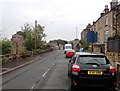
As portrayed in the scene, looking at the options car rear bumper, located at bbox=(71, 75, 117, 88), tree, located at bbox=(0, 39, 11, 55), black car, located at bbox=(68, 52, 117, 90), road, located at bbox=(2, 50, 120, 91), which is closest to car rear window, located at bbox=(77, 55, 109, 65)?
black car, located at bbox=(68, 52, 117, 90)

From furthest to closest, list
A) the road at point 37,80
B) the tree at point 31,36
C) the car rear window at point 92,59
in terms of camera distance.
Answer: the tree at point 31,36 < the road at point 37,80 < the car rear window at point 92,59

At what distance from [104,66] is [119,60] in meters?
5.75

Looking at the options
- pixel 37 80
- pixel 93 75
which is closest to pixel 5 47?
pixel 37 80

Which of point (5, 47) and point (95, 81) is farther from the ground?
point (5, 47)

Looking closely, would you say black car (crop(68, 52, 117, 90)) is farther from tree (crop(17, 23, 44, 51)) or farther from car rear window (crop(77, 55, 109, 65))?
tree (crop(17, 23, 44, 51))

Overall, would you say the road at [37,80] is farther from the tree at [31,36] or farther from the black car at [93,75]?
the tree at [31,36]

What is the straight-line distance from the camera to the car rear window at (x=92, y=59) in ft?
33.4

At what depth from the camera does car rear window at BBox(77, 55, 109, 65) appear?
1019cm

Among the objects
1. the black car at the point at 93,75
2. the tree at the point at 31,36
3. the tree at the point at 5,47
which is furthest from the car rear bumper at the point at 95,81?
the tree at the point at 31,36

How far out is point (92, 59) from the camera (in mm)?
10305

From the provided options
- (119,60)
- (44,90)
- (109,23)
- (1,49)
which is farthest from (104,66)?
(109,23)

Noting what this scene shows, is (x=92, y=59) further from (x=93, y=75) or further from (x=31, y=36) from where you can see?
(x=31, y=36)

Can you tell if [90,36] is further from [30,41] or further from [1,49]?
[30,41]

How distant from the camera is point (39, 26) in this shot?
233 ft
